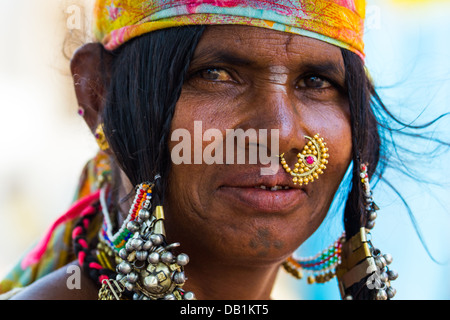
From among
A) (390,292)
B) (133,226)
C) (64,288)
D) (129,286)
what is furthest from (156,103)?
(390,292)

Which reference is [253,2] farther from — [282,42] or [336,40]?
[336,40]

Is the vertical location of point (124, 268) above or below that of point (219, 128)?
below

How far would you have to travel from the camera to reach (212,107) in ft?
6.15

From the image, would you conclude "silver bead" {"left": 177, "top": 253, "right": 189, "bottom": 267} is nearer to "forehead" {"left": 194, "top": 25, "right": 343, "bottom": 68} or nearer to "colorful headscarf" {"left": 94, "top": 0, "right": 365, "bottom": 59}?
"forehead" {"left": 194, "top": 25, "right": 343, "bottom": 68}

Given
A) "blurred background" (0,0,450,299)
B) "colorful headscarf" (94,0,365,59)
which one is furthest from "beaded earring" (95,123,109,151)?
"blurred background" (0,0,450,299)

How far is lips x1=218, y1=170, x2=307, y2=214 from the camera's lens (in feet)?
5.98

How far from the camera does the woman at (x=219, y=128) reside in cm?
183

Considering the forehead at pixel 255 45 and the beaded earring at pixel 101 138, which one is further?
the beaded earring at pixel 101 138

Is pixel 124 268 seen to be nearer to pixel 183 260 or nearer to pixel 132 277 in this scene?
pixel 132 277

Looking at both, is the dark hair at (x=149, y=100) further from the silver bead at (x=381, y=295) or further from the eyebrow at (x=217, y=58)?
the silver bead at (x=381, y=295)

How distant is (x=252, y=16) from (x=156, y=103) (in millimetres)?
469

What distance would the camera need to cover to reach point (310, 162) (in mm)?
1906

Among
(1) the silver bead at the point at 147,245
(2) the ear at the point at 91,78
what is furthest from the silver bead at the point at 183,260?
(2) the ear at the point at 91,78
